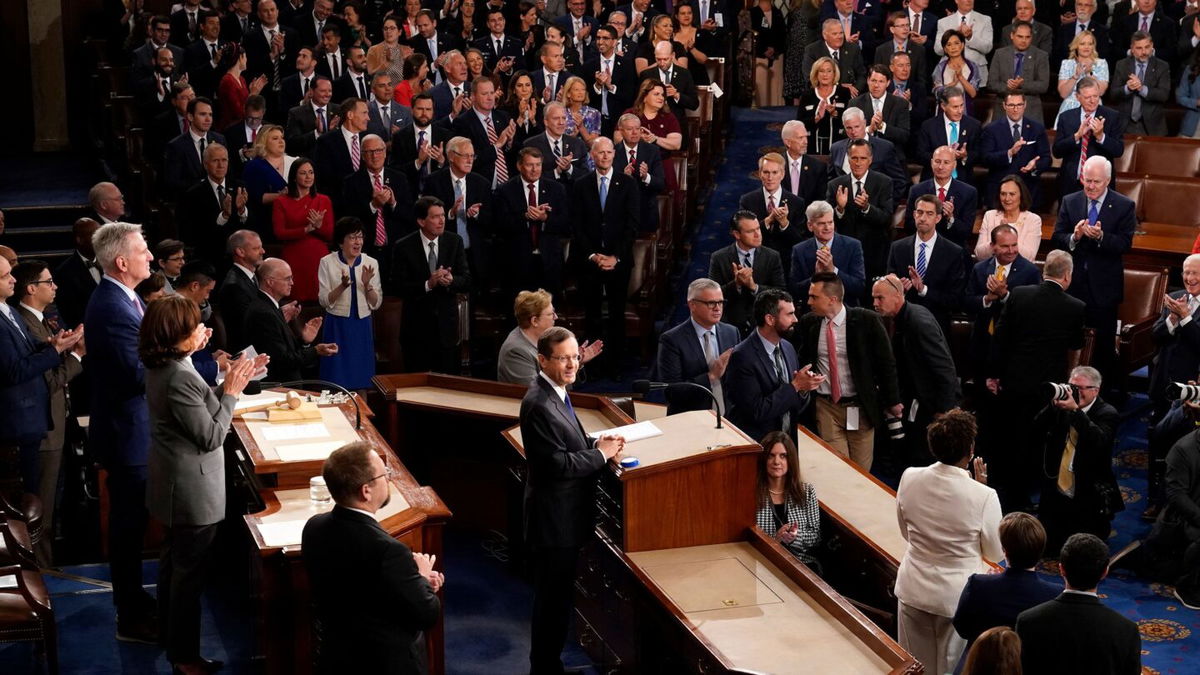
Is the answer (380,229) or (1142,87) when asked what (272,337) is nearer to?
(380,229)

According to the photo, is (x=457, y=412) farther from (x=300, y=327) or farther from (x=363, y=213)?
(x=363, y=213)

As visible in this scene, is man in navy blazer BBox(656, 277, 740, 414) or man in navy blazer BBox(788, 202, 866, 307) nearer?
man in navy blazer BBox(656, 277, 740, 414)

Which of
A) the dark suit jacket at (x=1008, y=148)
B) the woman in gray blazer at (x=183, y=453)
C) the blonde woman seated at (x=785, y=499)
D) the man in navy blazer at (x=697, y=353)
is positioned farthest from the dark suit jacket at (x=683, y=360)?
the dark suit jacket at (x=1008, y=148)

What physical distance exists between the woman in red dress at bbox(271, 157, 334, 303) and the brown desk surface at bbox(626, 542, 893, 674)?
394cm

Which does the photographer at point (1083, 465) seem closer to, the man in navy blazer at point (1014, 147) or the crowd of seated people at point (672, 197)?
the crowd of seated people at point (672, 197)

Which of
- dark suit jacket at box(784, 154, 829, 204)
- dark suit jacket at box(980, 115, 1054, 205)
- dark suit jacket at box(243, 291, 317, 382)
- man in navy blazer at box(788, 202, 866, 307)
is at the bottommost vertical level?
dark suit jacket at box(243, 291, 317, 382)

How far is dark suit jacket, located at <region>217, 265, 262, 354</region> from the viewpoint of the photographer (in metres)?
7.11

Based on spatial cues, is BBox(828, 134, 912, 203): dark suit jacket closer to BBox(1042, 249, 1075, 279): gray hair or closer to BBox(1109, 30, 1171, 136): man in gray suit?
BBox(1042, 249, 1075, 279): gray hair

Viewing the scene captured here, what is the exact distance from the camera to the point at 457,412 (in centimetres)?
685

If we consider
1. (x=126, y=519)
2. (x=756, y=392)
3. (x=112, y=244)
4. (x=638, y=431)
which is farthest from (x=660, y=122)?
(x=126, y=519)

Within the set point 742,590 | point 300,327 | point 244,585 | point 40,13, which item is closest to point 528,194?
point 300,327

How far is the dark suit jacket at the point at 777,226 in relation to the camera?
8.68 m

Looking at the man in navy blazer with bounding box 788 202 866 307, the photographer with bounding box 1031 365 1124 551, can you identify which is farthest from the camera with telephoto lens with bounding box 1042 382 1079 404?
the man in navy blazer with bounding box 788 202 866 307

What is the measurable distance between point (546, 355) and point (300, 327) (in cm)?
272
